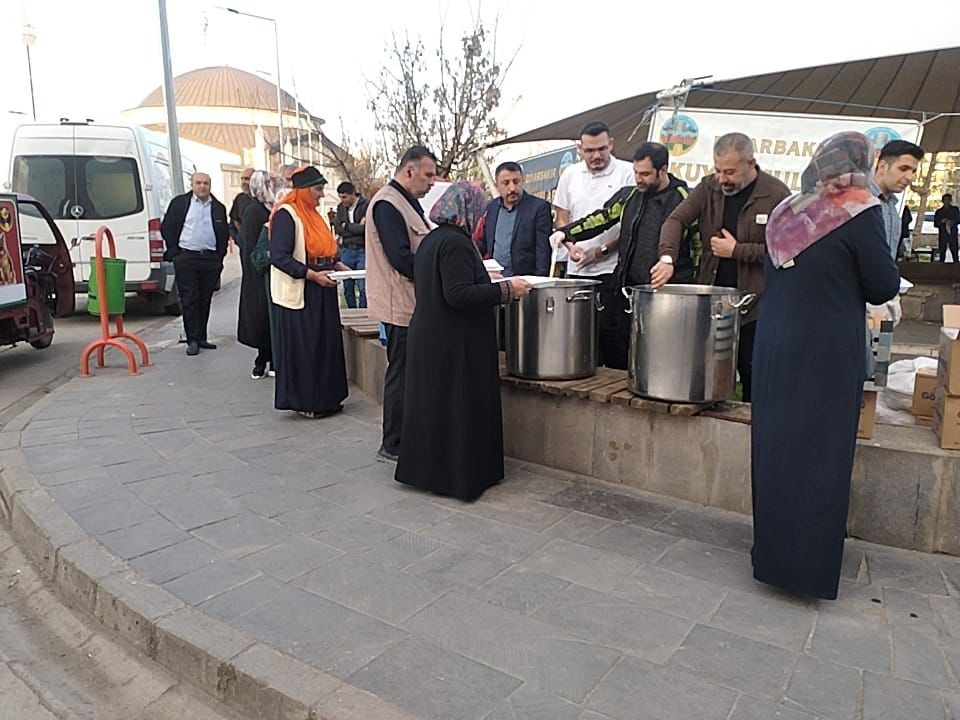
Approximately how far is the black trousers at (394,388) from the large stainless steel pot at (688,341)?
1549 mm

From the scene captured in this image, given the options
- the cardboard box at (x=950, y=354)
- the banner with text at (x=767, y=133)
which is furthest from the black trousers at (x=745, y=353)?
the banner with text at (x=767, y=133)

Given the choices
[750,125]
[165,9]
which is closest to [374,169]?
[165,9]

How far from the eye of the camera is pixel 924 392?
4.05 meters

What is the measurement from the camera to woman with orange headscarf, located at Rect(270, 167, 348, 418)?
222 inches

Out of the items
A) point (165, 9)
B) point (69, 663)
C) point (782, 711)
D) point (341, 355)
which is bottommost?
point (69, 663)

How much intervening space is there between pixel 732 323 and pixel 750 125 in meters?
4.05

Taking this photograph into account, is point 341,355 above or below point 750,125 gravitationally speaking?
below

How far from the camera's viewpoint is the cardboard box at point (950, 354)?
341 cm

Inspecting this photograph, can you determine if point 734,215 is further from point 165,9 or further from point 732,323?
point 165,9

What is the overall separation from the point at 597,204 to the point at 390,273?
166cm

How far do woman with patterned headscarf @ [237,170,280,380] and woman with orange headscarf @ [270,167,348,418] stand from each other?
0.93 meters

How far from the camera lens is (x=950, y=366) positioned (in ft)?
11.3

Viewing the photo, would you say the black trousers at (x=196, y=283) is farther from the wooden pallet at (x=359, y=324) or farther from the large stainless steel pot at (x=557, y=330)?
the large stainless steel pot at (x=557, y=330)

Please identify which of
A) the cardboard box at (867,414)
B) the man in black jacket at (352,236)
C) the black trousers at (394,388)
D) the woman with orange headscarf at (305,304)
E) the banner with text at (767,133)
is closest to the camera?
the cardboard box at (867,414)
